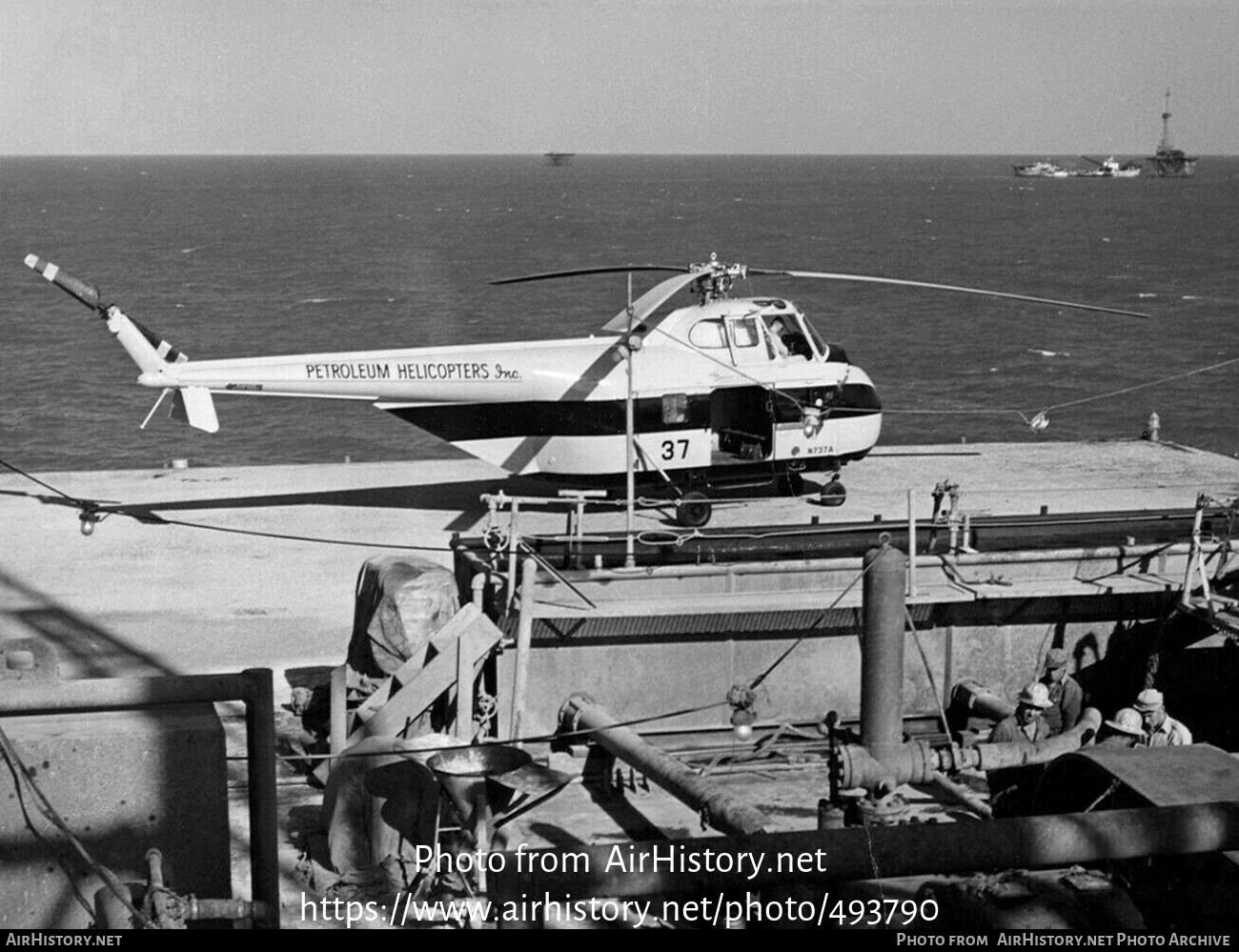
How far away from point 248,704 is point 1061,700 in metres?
11.1

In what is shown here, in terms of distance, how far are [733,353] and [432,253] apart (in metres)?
99.6

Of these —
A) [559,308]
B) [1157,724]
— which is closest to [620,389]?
[1157,724]

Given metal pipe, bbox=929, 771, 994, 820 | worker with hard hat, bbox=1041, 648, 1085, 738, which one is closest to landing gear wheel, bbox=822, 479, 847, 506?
worker with hard hat, bbox=1041, 648, 1085, 738

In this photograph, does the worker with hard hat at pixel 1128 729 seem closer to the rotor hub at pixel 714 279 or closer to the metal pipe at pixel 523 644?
the metal pipe at pixel 523 644

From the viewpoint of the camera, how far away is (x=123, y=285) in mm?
92875

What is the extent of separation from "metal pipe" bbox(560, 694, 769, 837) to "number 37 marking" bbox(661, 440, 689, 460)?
20.5 feet

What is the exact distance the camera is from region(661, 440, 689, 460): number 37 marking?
870 inches

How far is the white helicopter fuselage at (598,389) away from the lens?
70.0 ft

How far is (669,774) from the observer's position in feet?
41.2

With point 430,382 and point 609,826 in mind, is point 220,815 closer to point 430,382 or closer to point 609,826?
point 609,826

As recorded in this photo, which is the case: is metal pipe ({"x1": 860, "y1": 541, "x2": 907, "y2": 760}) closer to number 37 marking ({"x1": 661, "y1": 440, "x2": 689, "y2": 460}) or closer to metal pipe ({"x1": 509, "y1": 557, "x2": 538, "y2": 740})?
metal pipe ({"x1": 509, "y1": 557, "x2": 538, "y2": 740})

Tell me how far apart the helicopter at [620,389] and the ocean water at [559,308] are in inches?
223

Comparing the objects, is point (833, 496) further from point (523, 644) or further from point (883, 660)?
point (883, 660)

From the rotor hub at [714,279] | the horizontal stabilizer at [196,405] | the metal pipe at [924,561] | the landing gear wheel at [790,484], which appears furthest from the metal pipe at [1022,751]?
the horizontal stabilizer at [196,405]
